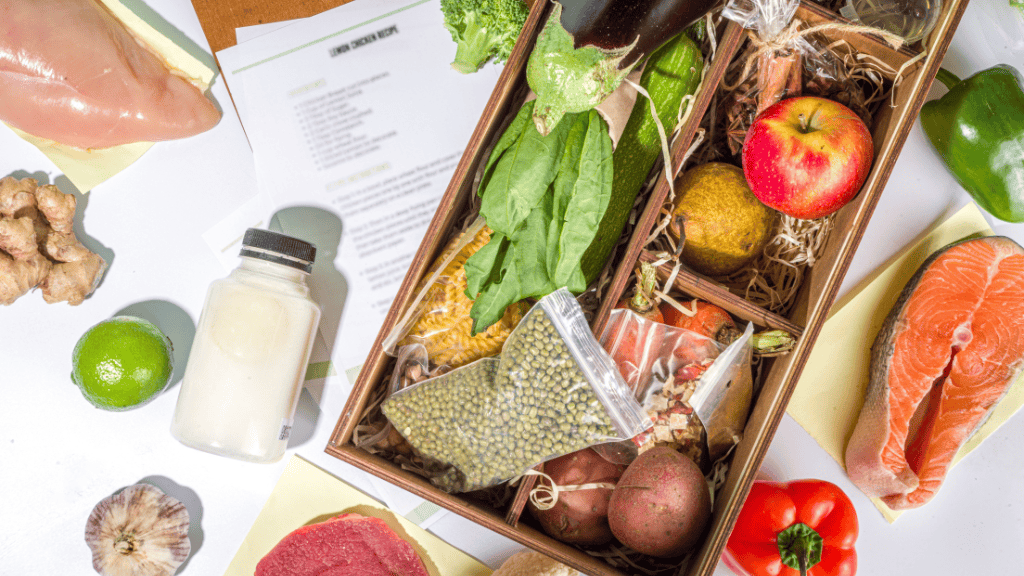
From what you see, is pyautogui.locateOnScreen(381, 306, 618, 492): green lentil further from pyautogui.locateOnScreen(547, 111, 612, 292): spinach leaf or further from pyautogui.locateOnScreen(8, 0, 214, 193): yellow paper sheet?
pyautogui.locateOnScreen(8, 0, 214, 193): yellow paper sheet

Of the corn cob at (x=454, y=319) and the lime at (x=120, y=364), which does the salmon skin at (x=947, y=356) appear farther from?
the lime at (x=120, y=364)

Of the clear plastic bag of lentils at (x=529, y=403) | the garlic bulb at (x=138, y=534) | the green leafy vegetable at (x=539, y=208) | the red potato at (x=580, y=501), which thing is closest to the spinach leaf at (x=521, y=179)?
the green leafy vegetable at (x=539, y=208)

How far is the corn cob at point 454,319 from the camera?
842mm

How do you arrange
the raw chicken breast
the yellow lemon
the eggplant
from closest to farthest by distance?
1. the eggplant
2. the yellow lemon
3. the raw chicken breast

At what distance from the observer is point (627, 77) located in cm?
79

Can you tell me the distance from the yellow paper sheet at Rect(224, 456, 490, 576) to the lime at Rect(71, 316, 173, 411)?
0.88ft

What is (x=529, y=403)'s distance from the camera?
77 cm

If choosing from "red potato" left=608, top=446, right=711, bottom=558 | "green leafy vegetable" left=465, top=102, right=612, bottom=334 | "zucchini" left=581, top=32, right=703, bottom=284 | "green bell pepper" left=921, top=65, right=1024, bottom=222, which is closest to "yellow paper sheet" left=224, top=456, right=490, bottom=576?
"red potato" left=608, top=446, right=711, bottom=558

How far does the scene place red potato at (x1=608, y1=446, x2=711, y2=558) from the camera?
76cm

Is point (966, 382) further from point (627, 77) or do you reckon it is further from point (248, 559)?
point (248, 559)

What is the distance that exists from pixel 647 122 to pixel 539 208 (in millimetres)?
201

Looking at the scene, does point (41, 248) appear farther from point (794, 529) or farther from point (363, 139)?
point (794, 529)

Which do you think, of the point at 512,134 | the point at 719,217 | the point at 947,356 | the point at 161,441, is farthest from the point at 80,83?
the point at 947,356

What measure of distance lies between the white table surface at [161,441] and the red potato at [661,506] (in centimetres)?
29
